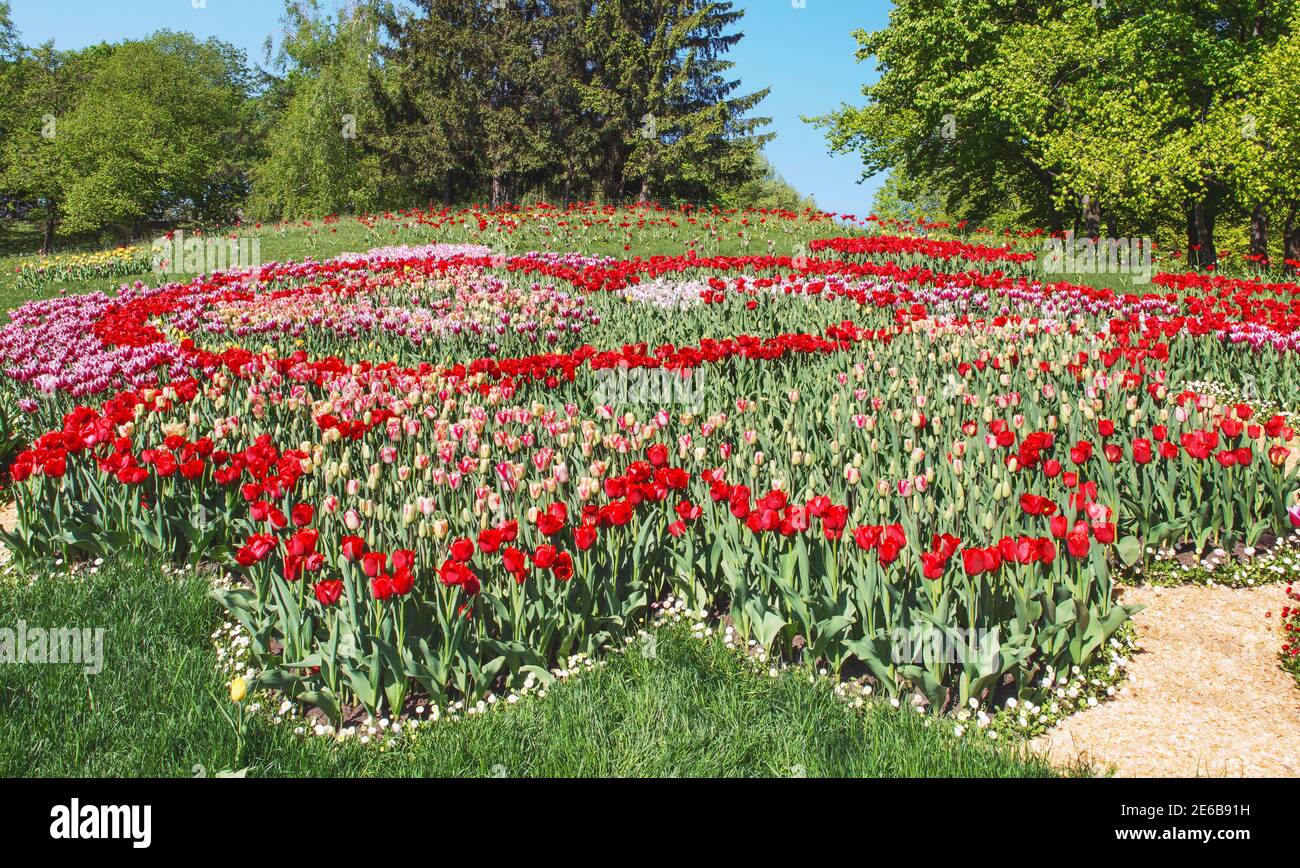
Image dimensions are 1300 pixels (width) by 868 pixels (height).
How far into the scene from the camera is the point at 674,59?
114 feet

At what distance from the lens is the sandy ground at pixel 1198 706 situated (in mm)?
3164

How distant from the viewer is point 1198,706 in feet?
11.6

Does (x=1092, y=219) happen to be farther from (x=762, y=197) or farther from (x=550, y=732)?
(x=762, y=197)

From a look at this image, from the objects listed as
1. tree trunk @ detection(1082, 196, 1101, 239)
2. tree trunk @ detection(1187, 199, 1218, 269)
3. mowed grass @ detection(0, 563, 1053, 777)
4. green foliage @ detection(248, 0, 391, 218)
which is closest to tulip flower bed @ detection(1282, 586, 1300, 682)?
mowed grass @ detection(0, 563, 1053, 777)

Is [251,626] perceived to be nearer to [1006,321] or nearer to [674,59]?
[1006,321]

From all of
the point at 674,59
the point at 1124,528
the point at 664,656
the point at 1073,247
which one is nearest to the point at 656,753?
the point at 664,656

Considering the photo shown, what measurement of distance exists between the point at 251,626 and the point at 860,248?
43.8 feet

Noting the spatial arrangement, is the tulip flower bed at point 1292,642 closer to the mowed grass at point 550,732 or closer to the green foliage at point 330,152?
the mowed grass at point 550,732

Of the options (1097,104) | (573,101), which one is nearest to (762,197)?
(573,101)

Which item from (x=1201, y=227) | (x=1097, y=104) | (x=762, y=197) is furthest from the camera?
(x=762, y=197)

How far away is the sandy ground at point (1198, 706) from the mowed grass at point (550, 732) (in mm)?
421

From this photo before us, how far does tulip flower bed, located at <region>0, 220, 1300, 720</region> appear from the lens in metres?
3.56

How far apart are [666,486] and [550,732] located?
153 centimetres

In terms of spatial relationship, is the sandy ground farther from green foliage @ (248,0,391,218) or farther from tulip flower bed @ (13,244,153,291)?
green foliage @ (248,0,391,218)
